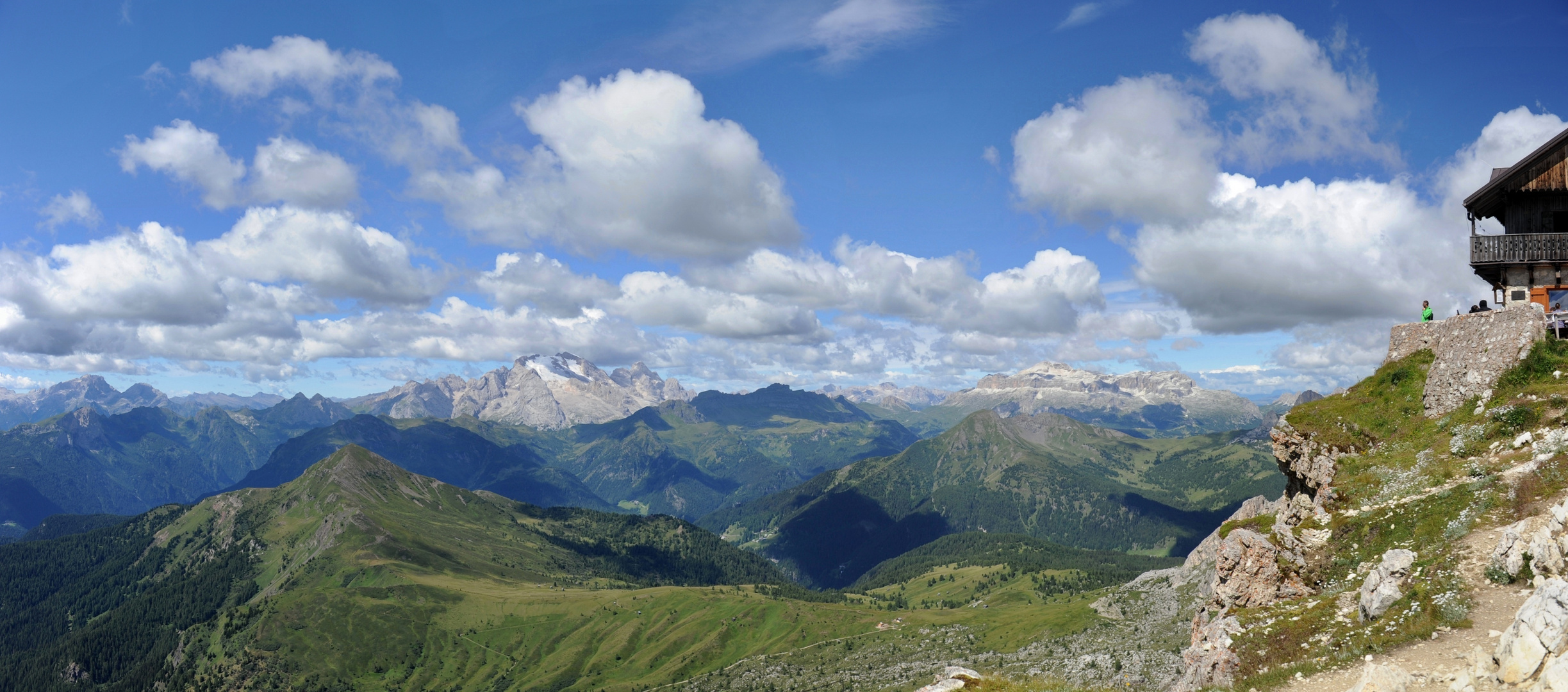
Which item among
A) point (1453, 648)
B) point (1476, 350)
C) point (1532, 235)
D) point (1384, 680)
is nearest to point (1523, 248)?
point (1532, 235)

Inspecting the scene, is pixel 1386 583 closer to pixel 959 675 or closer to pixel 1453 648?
pixel 1453 648

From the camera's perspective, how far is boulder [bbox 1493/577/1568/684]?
1958 centimetres

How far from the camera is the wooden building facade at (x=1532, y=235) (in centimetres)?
5006

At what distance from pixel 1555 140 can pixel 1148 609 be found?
13157 cm

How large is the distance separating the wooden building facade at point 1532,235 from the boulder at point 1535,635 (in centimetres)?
4306

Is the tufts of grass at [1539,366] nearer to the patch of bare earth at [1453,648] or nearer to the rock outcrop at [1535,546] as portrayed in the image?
the rock outcrop at [1535,546]

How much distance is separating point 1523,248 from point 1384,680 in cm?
4691

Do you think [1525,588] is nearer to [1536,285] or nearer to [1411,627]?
[1411,627]

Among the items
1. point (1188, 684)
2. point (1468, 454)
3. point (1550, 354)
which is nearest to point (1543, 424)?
point (1468, 454)

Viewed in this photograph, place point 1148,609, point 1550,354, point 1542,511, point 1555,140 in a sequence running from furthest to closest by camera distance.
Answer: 1. point 1148,609
2. point 1555,140
3. point 1550,354
4. point 1542,511

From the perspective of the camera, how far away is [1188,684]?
36188mm

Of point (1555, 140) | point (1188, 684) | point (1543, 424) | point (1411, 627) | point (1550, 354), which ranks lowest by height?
point (1188, 684)

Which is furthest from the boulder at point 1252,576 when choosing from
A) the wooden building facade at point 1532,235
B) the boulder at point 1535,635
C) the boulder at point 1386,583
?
the wooden building facade at point 1532,235

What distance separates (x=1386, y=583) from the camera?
30344 mm
